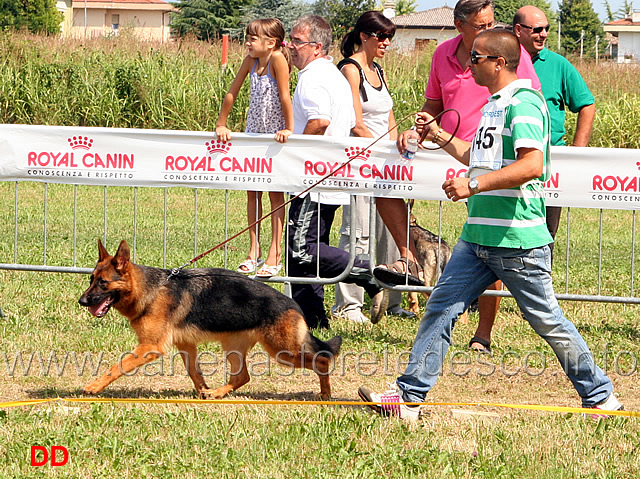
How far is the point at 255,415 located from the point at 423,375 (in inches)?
37.1

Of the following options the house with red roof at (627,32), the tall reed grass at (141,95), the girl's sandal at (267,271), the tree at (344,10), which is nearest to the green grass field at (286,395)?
the girl's sandal at (267,271)

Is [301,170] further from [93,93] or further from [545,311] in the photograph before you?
[93,93]

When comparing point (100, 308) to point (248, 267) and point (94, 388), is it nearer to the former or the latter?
point (94, 388)

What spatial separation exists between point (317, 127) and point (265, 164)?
50 cm

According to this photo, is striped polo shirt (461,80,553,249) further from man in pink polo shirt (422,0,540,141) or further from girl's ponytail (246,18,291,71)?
girl's ponytail (246,18,291,71)

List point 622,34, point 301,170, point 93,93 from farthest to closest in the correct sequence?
point 622,34 < point 93,93 < point 301,170

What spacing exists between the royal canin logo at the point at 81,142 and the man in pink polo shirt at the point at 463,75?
101 inches

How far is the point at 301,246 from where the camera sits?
6988 millimetres

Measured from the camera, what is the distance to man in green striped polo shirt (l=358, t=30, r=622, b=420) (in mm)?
4516

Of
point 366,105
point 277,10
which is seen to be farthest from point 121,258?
point 277,10

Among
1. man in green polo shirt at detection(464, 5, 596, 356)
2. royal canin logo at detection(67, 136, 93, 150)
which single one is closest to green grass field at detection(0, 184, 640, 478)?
man in green polo shirt at detection(464, 5, 596, 356)

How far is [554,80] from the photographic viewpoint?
7.00 m

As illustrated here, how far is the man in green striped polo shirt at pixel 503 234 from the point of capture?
452cm

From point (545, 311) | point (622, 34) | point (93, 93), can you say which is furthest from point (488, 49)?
point (622, 34)
